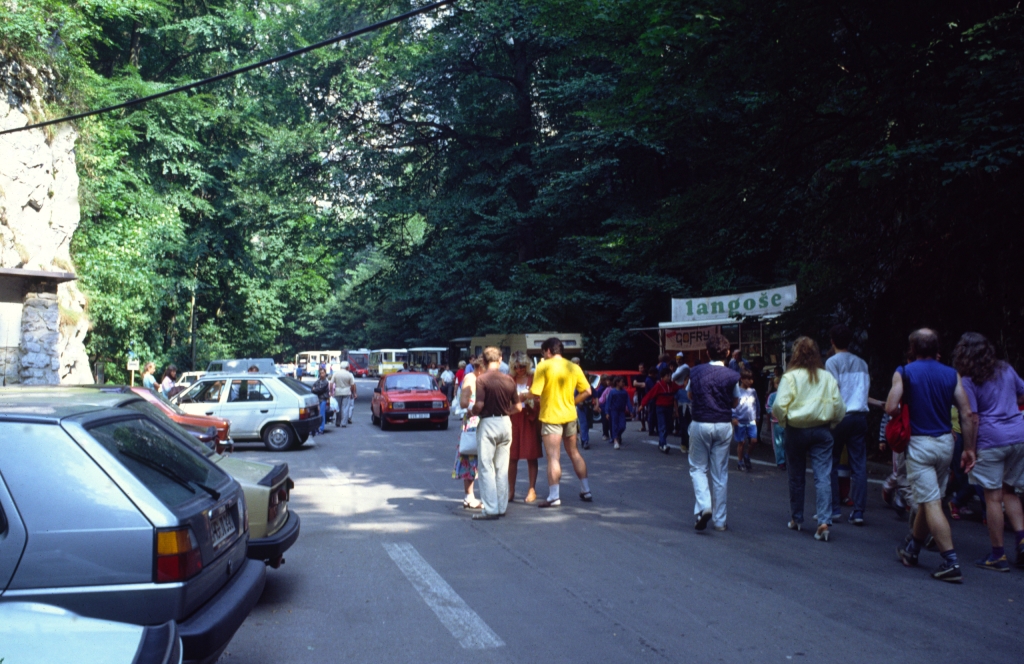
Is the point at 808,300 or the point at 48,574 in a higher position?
the point at 808,300

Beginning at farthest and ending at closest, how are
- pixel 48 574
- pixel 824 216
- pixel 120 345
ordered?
pixel 120 345 → pixel 824 216 → pixel 48 574

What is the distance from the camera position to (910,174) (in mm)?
10477

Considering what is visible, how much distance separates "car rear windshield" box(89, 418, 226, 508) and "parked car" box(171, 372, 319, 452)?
1334 centimetres

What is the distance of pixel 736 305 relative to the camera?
18359 mm

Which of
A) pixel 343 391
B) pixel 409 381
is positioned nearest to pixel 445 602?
pixel 409 381

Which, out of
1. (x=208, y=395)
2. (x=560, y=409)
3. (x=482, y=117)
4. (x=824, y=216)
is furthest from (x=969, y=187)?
(x=482, y=117)

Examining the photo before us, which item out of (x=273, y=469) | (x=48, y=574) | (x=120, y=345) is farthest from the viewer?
(x=120, y=345)

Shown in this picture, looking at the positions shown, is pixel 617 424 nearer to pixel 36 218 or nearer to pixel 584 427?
pixel 584 427

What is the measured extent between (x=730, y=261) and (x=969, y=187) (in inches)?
171

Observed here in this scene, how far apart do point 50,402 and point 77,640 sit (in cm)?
184

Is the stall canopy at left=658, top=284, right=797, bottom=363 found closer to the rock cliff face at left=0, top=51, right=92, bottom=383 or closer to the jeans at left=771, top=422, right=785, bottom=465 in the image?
the jeans at left=771, top=422, right=785, bottom=465

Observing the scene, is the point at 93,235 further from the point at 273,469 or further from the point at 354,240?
the point at 273,469

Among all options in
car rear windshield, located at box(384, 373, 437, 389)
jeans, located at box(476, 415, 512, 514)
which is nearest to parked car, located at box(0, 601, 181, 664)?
jeans, located at box(476, 415, 512, 514)

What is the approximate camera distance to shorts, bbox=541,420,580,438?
10094 mm
